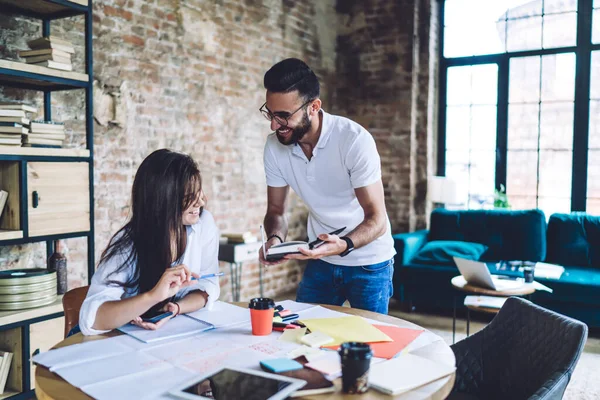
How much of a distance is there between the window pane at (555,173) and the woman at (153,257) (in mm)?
4399

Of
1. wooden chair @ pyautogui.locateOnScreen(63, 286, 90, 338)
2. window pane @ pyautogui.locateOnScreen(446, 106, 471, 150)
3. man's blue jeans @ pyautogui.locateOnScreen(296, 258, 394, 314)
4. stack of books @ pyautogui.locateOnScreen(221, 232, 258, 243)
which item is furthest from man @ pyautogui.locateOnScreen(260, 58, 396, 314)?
window pane @ pyautogui.locateOnScreen(446, 106, 471, 150)

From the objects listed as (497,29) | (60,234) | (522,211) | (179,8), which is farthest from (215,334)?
(497,29)

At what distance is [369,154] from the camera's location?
2.12m

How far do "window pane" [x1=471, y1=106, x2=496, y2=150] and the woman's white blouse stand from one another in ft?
14.0

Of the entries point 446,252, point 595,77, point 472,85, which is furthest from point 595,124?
point 446,252

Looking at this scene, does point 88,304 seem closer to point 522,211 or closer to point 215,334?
point 215,334

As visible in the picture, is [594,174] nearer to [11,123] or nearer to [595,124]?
[595,124]

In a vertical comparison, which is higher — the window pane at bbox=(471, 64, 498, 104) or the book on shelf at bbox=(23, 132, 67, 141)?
the window pane at bbox=(471, 64, 498, 104)

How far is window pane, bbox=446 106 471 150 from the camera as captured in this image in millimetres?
5664

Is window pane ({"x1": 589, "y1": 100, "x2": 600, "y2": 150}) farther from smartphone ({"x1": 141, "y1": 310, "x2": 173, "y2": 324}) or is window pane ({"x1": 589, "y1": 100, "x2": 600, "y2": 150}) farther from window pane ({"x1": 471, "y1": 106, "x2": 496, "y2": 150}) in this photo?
smartphone ({"x1": 141, "y1": 310, "x2": 173, "y2": 324})

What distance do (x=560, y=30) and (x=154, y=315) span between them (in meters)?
4.93

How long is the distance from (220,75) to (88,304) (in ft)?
10.4

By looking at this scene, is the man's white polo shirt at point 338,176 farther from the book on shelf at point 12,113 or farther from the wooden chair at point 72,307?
the book on shelf at point 12,113

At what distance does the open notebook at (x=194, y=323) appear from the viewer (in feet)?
4.93
